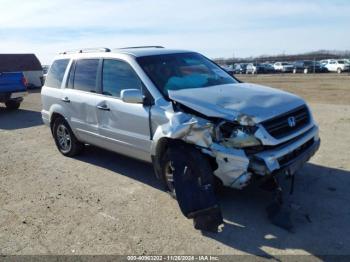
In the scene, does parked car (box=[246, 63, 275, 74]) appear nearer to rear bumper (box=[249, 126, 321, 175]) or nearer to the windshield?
the windshield

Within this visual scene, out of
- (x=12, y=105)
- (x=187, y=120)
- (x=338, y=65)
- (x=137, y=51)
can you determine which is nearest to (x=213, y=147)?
(x=187, y=120)

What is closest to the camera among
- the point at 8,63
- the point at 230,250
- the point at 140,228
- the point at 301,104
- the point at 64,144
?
the point at 230,250

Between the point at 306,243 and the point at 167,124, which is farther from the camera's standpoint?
the point at 167,124

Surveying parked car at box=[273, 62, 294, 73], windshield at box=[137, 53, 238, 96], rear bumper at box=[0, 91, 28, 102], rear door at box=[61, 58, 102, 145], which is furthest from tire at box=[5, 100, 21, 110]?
parked car at box=[273, 62, 294, 73]

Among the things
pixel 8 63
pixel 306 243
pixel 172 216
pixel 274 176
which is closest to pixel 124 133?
pixel 172 216

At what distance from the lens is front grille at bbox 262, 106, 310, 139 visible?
13.4 feet

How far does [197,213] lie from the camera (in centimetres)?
389

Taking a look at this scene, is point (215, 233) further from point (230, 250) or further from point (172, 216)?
point (172, 216)

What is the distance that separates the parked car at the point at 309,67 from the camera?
43938 millimetres

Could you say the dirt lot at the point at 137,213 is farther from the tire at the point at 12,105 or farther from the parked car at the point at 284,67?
the parked car at the point at 284,67

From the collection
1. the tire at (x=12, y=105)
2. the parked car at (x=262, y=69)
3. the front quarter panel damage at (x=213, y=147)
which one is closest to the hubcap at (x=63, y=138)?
the front quarter panel damage at (x=213, y=147)

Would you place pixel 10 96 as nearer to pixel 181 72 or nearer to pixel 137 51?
pixel 137 51

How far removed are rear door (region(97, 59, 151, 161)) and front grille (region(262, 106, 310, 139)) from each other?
5.24 feet

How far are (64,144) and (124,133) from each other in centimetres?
237
